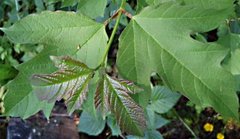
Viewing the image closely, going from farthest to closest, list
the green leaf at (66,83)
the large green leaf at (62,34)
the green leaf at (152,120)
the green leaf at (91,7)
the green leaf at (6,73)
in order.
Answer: the green leaf at (152,120) → the green leaf at (6,73) → the green leaf at (91,7) → the large green leaf at (62,34) → the green leaf at (66,83)

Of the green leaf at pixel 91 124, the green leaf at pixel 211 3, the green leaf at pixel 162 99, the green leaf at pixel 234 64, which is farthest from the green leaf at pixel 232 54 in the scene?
the green leaf at pixel 91 124

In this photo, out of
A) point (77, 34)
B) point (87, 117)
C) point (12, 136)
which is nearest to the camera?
point (77, 34)

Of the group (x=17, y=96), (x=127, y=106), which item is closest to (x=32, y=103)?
(x=17, y=96)

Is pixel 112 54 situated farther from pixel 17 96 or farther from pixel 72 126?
pixel 17 96

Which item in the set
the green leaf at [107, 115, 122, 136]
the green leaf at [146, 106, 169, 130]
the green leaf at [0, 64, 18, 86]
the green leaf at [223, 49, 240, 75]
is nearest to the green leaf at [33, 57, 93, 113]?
the green leaf at [0, 64, 18, 86]

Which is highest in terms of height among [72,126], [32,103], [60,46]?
[60,46]

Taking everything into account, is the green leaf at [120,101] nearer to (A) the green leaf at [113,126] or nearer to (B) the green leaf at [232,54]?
(B) the green leaf at [232,54]

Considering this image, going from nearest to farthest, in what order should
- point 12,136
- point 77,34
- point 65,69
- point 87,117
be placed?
point 65,69, point 77,34, point 87,117, point 12,136
